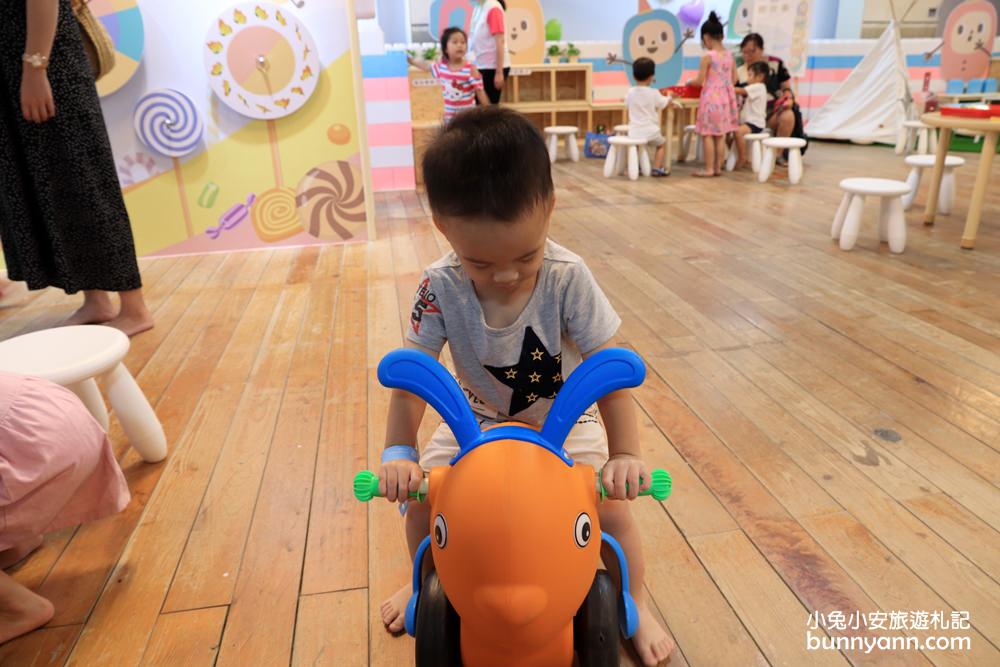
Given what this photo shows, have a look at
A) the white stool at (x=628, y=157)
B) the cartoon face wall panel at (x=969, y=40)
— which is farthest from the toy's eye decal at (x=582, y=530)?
the cartoon face wall panel at (x=969, y=40)

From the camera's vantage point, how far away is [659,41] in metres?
5.80

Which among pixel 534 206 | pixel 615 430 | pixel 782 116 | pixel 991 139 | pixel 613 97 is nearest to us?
pixel 534 206

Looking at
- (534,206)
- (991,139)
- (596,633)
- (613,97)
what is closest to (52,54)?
(534,206)

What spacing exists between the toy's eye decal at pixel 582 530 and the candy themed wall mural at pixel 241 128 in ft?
9.86

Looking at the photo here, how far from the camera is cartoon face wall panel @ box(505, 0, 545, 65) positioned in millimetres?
6824

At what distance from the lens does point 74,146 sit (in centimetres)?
219

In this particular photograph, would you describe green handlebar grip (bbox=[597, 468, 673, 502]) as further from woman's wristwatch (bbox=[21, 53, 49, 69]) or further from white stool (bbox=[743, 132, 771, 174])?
white stool (bbox=[743, 132, 771, 174])

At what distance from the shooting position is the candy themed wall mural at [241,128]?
3.16m

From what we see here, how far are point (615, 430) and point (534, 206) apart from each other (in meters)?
0.34

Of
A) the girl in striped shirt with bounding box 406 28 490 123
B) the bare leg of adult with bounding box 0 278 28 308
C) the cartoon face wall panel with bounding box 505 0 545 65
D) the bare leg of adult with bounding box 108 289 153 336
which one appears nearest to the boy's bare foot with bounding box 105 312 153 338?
the bare leg of adult with bounding box 108 289 153 336

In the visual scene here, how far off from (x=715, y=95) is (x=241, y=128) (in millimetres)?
3627

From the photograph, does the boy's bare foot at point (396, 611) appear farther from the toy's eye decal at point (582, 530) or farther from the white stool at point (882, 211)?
the white stool at point (882, 211)

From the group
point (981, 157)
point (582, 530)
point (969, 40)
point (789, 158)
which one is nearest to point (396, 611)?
point (582, 530)

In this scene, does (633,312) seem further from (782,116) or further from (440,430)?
(782,116)
